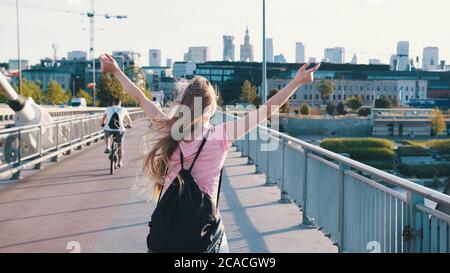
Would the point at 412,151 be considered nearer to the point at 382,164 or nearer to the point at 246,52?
the point at 382,164

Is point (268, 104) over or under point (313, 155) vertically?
over

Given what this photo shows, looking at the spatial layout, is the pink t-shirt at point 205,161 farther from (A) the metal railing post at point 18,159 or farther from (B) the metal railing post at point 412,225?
(A) the metal railing post at point 18,159

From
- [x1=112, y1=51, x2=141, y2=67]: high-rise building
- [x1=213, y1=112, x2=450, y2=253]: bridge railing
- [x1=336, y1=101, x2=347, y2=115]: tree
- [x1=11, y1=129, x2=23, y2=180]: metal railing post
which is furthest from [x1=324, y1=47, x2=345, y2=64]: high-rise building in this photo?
[x1=213, y1=112, x2=450, y2=253]: bridge railing

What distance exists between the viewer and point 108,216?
28.2ft

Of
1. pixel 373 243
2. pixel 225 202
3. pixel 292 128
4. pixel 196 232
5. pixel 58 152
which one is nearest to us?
pixel 196 232

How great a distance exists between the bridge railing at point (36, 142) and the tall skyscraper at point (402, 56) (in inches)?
5165

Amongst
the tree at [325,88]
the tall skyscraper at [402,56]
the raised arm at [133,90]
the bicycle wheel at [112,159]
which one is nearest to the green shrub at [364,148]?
the bicycle wheel at [112,159]

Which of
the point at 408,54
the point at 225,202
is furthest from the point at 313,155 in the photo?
the point at 408,54

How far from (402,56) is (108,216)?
478ft

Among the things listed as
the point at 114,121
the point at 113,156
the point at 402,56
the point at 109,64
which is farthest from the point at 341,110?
the point at 109,64

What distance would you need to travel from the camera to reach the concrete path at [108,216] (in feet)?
22.9

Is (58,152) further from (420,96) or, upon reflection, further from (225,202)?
(420,96)
